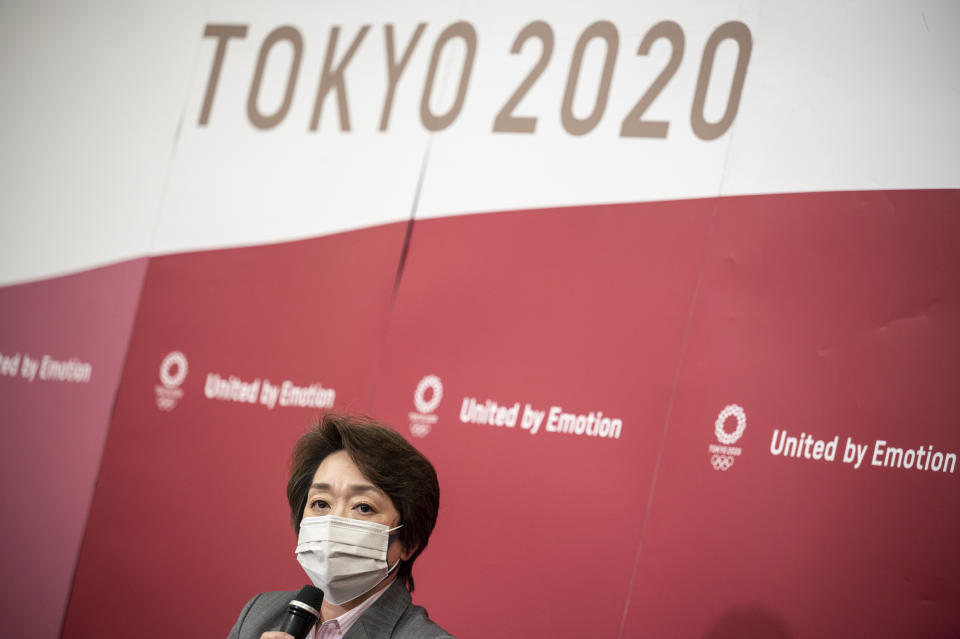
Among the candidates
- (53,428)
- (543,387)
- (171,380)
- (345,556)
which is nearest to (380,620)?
(345,556)

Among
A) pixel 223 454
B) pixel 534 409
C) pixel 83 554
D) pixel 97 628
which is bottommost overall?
pixel 97 628

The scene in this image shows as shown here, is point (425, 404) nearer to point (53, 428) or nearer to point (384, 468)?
point (384, 468)

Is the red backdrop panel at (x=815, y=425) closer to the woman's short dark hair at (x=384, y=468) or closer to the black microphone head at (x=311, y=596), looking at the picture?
the woman's short dark hair at (x=384, y=468)

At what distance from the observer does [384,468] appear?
227 centimetres

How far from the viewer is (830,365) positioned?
2.64 metres

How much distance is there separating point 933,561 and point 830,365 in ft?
1.75

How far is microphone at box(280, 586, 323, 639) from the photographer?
6.79 feet

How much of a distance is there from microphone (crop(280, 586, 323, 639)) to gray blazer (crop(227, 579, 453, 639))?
3.8 inches

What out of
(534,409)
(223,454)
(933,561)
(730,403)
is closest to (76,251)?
(223,454)

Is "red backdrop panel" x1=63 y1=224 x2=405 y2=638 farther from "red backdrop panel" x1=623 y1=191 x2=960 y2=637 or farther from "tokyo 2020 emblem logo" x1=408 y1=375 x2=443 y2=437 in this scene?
"red backdrop panel" x1=623 y1=191 x2=960 y2=637

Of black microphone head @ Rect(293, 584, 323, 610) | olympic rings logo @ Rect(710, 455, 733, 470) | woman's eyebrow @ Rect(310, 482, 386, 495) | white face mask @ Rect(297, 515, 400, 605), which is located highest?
olympic rings logo @ Rect(710, 455, 733, 470)

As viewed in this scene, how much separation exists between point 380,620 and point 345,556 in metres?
0.15

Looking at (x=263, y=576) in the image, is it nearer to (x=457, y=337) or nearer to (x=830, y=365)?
(x=457, y=337)

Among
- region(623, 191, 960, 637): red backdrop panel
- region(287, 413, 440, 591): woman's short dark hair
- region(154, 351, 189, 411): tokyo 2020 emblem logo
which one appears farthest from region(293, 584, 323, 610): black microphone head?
region(154, 351, 189, 411): tokyo 2020 emblem logo
